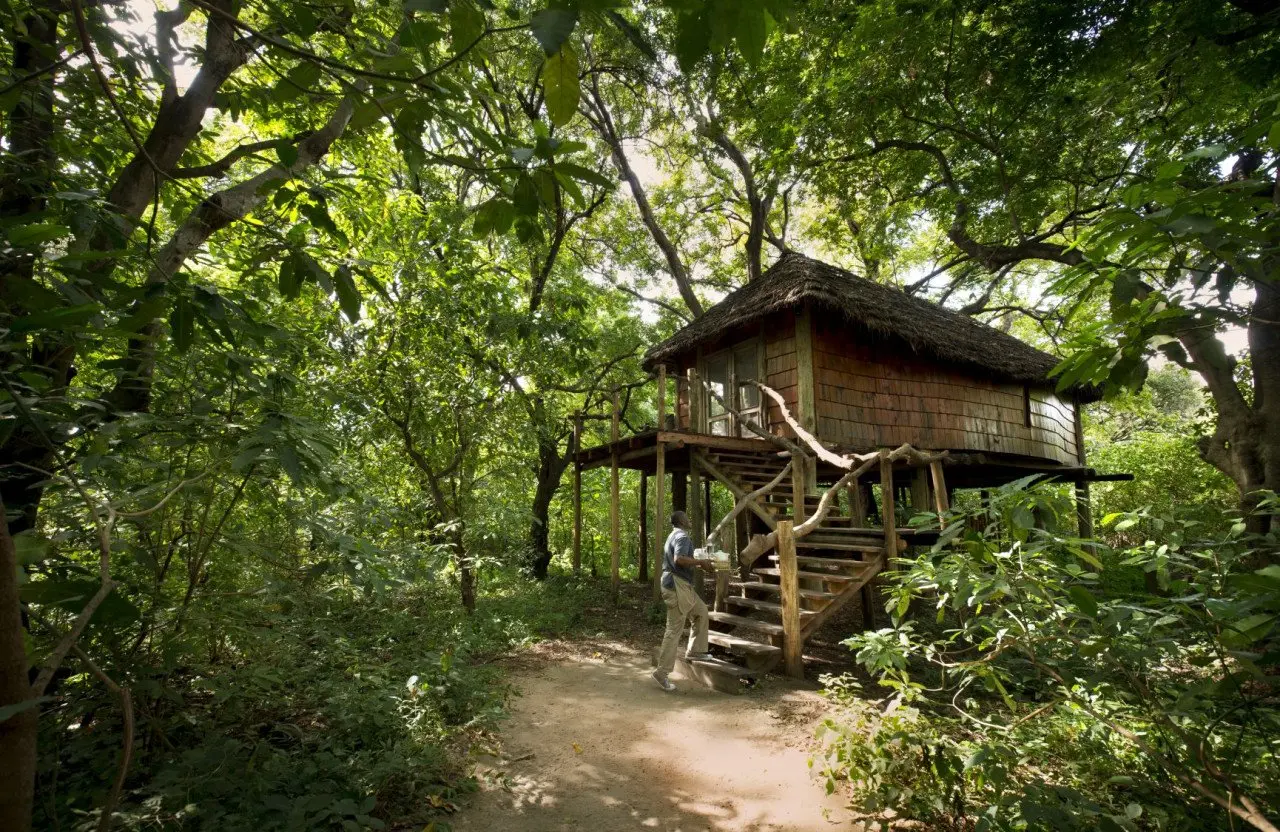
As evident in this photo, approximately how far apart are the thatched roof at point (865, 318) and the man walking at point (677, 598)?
4742 millimetres

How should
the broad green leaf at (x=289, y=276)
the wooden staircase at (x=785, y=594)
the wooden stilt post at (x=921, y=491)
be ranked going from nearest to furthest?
the broad green leaf at (x=289, y=276) < the wooden staircase at (x=785, y=594) < the wooden stilt post at (x=921, y=491)

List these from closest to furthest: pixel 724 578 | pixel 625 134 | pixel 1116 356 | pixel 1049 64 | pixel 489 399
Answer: pixel 1116 356 → pixel 1049 64 → pixel 724 578 → pixel 489 399 → pixel 625 134

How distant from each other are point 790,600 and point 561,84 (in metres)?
5.90

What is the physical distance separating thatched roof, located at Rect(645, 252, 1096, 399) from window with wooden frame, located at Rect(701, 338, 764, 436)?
1.79ft

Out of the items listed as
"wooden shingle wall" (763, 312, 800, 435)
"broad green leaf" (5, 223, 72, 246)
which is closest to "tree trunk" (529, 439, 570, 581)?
"wooden shingle wall" (763, 312, 800, 435)

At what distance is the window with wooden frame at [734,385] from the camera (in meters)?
11.0

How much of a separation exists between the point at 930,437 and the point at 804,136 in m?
6.09

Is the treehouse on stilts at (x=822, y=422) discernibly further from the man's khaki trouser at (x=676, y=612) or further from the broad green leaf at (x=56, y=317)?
the broad green leaf at (x=56, y=317)

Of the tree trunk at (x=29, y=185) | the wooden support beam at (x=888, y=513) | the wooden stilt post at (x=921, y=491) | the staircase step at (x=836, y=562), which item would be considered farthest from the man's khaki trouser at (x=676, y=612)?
the wooden stilt post at (x=921, y=491)

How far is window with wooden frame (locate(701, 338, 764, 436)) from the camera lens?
433 inches

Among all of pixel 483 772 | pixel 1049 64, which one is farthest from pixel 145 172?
pixel 1049 64

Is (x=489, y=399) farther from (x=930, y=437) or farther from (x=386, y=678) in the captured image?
(x=930, y=437)

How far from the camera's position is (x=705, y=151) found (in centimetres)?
1573

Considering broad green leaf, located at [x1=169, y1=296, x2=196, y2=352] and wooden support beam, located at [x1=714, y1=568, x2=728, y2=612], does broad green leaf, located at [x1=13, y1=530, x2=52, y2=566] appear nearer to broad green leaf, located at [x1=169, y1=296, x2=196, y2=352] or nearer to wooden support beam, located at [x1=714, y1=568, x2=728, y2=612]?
broad green leaf, located at [x1=169, y1=296, x2=196, y2=352]
